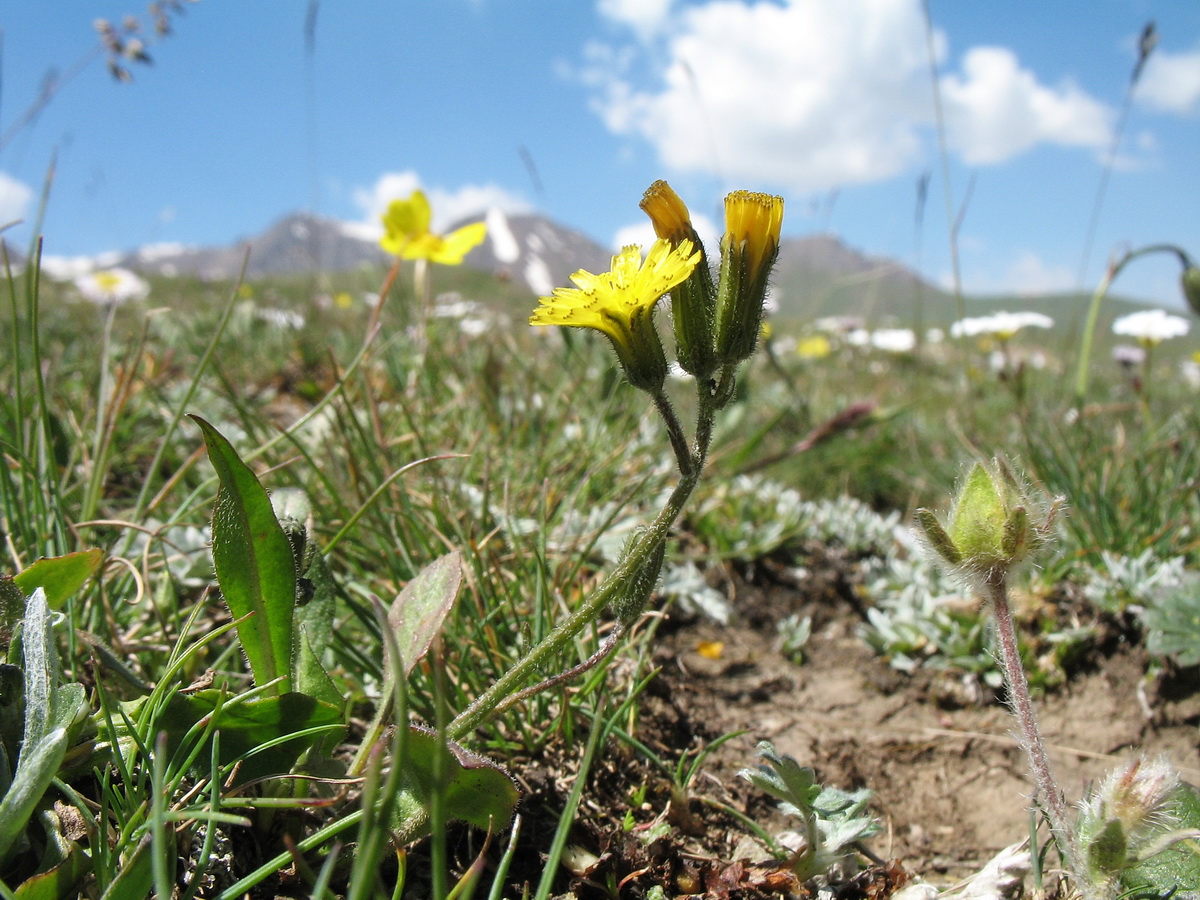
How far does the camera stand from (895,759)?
6.74 ft

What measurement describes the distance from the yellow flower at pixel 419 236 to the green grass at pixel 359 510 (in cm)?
41

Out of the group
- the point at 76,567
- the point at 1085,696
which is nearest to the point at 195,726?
the point at 76,567

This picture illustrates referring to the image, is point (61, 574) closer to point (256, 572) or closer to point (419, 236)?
point (256, 572)

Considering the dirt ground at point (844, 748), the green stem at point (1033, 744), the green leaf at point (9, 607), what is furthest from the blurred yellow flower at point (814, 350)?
the green leaf at point (9, 607)

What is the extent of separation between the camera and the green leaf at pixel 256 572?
52.6 inches

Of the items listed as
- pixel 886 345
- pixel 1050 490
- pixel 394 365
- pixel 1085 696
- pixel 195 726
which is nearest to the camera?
pixel 195 726

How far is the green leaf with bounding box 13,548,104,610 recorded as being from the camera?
4.61 feet

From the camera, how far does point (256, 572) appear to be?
1384mm

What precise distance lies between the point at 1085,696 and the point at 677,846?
1.42 meters

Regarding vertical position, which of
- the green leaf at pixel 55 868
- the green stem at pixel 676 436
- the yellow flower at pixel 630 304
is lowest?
the green leaf at pixel 55 868

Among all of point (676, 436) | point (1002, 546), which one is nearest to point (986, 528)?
point (1002, 546)

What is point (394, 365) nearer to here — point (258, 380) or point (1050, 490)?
point (258, 380)

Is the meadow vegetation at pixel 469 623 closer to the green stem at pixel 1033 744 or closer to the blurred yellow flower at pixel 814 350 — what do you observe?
the green stem at pixel 1033 744

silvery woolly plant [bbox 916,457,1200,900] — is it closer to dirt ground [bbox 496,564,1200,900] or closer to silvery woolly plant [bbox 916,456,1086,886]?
silvery woolly plant [bbox 916,456,1086,886]
